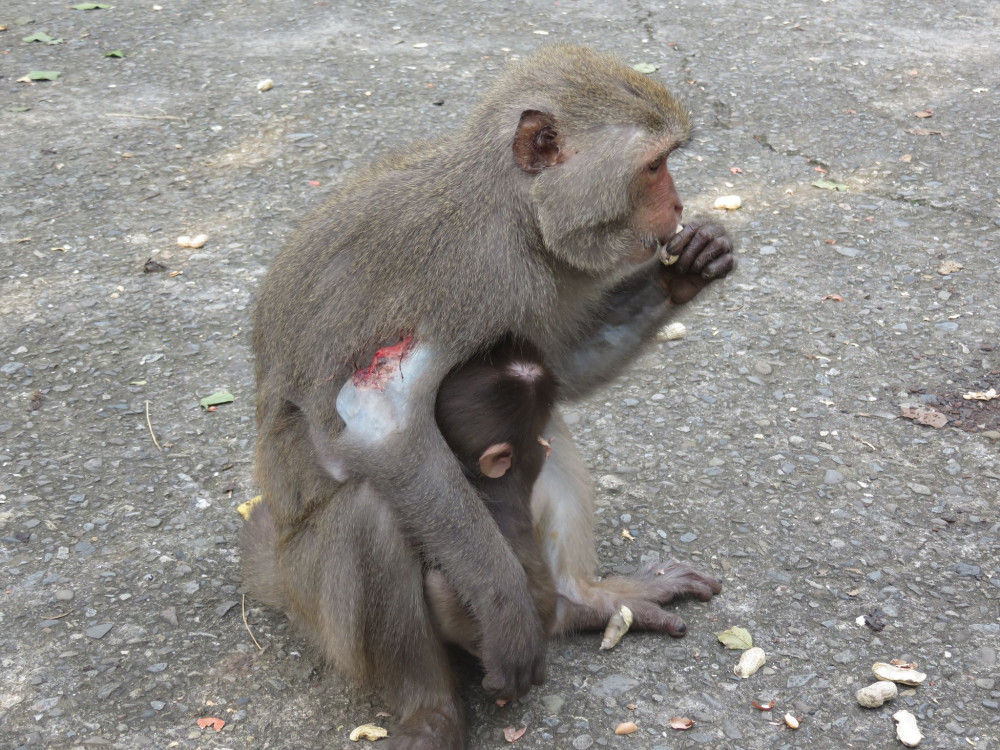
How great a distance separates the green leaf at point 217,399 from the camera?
164 inches

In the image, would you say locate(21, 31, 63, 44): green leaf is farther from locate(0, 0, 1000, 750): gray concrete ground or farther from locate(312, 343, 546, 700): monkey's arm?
locate(312, 343, 546, 700): monkey's arm

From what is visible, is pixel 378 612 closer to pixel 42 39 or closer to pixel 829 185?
pixel 829 185

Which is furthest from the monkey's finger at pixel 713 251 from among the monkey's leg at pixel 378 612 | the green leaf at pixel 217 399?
the green leaf at pixel 217 399

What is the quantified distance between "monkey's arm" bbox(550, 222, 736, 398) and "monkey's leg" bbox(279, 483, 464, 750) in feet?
2.79

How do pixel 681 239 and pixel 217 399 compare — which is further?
pixel 217 399

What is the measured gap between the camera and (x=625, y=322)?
3.39m

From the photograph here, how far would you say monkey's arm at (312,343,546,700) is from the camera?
2.60m

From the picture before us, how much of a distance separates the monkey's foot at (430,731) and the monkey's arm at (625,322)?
103 cm

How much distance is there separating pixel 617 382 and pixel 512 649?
4.36ft

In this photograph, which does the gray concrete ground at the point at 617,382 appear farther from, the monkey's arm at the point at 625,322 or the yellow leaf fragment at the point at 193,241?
the monkey's arm at the point at 625,322

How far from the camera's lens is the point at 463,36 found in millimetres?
7359

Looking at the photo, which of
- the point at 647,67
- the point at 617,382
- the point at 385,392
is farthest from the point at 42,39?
the point at 385,392

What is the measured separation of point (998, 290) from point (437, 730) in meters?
3.23

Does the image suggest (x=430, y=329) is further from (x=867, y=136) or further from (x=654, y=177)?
(x=867, y=136)
